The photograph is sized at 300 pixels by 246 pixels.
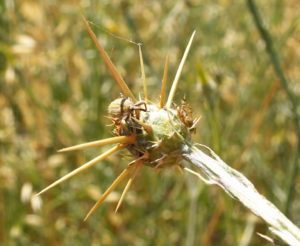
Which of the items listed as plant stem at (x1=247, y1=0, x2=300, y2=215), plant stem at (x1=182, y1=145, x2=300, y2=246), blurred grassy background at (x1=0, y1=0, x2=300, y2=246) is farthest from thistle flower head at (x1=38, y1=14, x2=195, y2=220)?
blurred grassy background at (x1=0, y1=0, x2=300, y2=246)

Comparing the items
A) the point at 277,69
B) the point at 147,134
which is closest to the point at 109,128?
the point at 277,69

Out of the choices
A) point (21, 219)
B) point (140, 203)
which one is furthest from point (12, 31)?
point (140, 203)

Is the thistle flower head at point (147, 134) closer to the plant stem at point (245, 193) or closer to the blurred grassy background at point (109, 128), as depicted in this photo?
the plant stem at point (245, 193)

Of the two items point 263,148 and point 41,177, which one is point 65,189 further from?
point 263,148

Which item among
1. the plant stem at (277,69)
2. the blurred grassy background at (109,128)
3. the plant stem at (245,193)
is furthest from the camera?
the blurred grassy background at (109,128)

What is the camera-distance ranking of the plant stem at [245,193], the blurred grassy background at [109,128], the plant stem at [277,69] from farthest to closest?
the blurred grassy background at [109,128] < the plant stem at [277,69] < the plant stem at [245,193]

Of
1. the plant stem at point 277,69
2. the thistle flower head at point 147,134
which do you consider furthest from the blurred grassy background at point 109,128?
the thistle flower head at point 147,134
